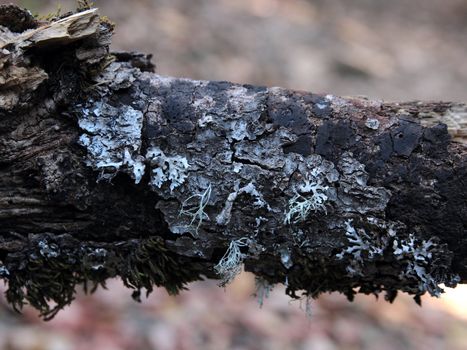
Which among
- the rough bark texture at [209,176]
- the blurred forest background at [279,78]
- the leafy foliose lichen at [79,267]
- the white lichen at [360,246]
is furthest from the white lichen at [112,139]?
the blurred forest background at [279,78]

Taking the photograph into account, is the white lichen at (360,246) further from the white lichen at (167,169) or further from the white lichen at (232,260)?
the white lichen at (167,169)

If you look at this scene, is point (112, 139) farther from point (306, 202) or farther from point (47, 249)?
point (306, 202)

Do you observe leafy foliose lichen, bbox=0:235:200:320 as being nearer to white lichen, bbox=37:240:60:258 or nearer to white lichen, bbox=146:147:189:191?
white lichen, bbox=37:240:60:258

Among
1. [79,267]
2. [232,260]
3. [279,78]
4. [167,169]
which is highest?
[279,78]

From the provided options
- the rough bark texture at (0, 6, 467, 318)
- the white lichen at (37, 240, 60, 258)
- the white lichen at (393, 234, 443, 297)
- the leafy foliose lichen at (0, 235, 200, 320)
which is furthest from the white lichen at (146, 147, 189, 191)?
the white lichen at (393, 234, 443, 297)

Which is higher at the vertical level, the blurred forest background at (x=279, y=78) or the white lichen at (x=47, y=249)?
the blurred forest background at (x=279, y=78)

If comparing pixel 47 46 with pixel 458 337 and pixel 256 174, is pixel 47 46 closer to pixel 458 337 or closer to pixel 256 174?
pixel 256 174

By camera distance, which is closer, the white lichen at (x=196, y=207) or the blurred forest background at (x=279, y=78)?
the white lichen at (x=196, y=207)

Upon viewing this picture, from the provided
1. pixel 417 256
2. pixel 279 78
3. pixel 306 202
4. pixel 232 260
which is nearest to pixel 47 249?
pixel 232 260
